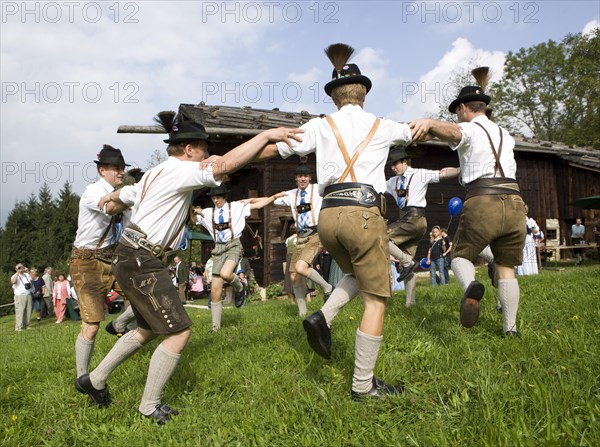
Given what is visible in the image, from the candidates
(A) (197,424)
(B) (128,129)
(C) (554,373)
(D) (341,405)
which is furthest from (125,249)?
(B) (128,129)

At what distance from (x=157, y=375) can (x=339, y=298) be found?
1.41m

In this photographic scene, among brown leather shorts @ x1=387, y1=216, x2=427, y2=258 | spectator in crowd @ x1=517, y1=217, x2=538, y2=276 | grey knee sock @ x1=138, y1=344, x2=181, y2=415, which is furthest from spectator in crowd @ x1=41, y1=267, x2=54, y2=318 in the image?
grey knee sock @ x1=138, y1=344, x2=181, y2=415

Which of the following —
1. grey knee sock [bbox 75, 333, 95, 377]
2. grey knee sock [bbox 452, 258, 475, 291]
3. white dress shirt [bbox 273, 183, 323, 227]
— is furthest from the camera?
white dress shirt [bbox 273, 183, 323, 227]

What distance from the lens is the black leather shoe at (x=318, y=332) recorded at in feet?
11.1

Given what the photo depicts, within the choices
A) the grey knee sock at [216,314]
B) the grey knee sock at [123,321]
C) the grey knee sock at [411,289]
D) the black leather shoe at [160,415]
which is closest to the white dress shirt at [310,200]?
the grey knee sock at [411,289]

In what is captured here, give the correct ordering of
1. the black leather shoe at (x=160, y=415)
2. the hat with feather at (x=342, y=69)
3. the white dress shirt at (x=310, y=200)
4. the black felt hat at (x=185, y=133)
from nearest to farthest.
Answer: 1. the black leather shoe at (x=160, y=415)
2. the hat with feather at (x=342, y=69)
3. the black felt hat at (x=185, y=133)
4. the white dress shirt at (x=310, y=200)

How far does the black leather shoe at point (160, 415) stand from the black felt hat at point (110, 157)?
272cm

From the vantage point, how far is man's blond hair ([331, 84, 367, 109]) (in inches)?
139

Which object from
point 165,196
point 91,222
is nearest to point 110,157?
point 91,222

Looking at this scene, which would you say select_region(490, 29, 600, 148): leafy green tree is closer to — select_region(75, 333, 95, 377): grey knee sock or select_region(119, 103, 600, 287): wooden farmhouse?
select_region(119, 103, 600, 287): wooden farmhouse

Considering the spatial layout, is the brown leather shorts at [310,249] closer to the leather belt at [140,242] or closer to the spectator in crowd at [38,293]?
the leather belt at [140,242]

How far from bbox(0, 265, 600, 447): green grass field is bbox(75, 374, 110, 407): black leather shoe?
77 mm

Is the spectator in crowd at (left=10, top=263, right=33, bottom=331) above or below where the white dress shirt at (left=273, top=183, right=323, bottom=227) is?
below

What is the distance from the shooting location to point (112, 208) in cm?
428
